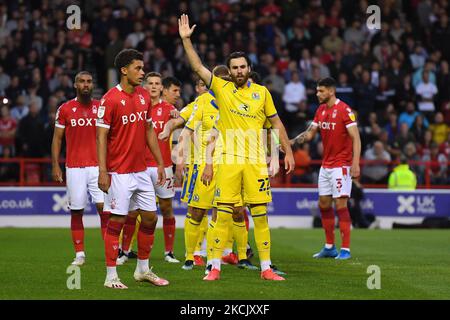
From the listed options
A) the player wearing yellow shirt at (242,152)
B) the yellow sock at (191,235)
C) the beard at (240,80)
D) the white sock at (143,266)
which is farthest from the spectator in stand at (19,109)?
the white sock at (143,266)

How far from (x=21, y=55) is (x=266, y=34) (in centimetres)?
707

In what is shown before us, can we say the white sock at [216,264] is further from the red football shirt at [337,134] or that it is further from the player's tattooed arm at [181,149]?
the red football shirt at [337,134]

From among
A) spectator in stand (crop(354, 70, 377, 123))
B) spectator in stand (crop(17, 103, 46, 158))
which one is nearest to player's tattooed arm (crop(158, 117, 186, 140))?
spectator in stand (crop(17, 103, 46, 158))

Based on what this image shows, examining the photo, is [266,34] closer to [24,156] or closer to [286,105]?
[286,105]

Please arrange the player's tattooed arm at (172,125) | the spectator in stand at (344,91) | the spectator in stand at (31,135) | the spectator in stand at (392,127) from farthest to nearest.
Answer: the spectator in stand at (392,127) < the spectator in stand at (344,91) < the spectator in stand at (31,135) < the player's tattooed arm at (172,125)

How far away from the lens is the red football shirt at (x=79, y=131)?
44.8 feet

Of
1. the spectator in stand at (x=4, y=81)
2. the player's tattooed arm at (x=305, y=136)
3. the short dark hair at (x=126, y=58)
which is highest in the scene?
the spectator in stand at (x=4, y=81)

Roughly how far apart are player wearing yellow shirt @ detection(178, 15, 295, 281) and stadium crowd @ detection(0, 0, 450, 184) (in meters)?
13.0

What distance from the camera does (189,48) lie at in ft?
34.7

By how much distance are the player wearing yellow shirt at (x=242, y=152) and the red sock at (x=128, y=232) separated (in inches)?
97.4

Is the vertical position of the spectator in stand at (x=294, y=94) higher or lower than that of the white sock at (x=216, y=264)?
higher

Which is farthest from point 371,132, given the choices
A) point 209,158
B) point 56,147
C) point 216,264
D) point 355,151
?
point 216,264

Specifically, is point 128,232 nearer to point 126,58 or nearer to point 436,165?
point 126,58

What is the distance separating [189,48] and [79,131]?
3645mm
